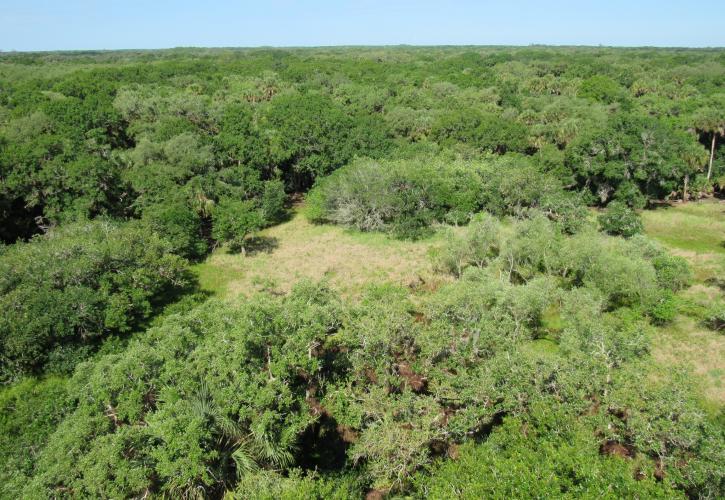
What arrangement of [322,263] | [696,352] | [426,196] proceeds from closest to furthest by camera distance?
[696,352] → [322,263] → [426,196]

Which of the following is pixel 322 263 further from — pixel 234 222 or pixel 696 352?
pixel 696 352

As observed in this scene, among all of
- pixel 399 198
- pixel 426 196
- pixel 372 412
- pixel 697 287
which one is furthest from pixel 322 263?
pixel 697 287

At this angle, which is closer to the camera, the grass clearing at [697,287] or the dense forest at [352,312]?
the dense forest at [352,312]

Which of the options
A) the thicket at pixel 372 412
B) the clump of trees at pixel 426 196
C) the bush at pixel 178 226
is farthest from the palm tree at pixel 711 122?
the bush at pixel 178 226

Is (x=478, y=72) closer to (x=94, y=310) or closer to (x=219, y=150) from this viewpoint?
(x=219, y=150)

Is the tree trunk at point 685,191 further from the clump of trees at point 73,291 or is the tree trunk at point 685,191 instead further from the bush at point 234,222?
the clump of trees at point 73,291

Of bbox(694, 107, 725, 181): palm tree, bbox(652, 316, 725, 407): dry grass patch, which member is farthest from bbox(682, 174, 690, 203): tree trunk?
bbox(652, 316, 725, 407): dry grass patch

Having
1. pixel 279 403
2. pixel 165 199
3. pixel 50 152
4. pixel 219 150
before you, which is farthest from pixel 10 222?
pixel 279 403
